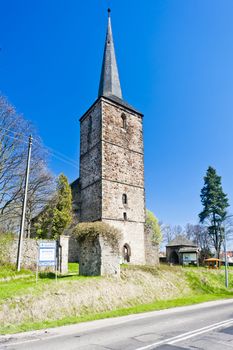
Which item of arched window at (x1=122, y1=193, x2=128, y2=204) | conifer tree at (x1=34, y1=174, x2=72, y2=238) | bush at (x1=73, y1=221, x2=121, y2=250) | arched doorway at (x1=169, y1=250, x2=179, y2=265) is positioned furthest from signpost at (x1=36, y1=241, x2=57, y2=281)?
arched doorway at (x1=169, y1=250, x2=179, y2=265)

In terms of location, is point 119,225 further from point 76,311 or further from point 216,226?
point 216,226

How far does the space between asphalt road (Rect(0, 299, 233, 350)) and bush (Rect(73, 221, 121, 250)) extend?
5291 mm

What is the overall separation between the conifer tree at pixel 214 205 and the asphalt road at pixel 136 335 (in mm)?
31331

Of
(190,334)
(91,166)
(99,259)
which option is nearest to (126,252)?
(91,166)

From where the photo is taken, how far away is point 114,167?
27.3 meters

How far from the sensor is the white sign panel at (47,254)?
12730mm

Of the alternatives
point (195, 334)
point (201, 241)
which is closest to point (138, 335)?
point (195, 334)

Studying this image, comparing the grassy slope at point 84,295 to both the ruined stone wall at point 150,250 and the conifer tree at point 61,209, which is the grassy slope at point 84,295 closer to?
the ruined stone wall at point 150,250

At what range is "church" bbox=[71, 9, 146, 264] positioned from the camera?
25.9 metres

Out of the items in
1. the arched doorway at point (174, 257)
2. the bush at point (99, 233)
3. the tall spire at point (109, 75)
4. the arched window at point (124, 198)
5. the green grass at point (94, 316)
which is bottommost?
the green grass at point (94, 316)

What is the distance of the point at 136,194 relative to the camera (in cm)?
2833

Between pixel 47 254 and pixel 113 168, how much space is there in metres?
15.3

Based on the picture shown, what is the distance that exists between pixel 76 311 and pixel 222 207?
1389 inches

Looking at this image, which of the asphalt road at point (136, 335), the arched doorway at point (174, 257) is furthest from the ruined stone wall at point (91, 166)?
the asphalt road at point (136, 335)
